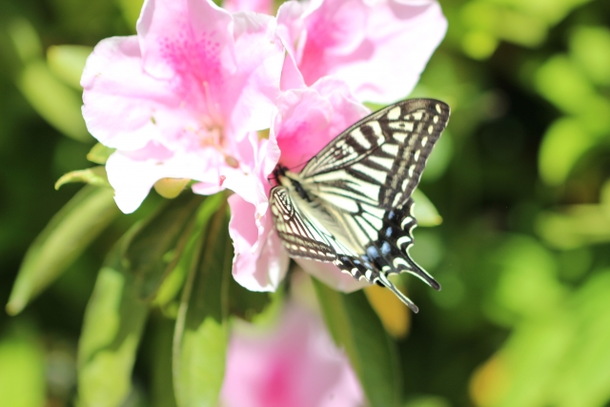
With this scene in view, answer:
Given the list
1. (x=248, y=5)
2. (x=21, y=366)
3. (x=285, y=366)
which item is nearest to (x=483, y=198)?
(x=285, y=366)

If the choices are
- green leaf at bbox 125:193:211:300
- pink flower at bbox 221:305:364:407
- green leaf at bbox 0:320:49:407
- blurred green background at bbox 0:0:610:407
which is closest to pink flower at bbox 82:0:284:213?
green leaf at bbox 125:193:211:300

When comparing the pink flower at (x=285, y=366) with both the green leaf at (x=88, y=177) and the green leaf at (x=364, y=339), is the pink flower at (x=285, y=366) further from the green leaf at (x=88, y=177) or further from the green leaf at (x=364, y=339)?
the green leaf at (x=88, y=177)

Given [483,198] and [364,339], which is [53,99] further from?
[483,198]

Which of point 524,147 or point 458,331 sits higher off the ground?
point 524,147

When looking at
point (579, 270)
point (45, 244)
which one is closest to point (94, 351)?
Result: point (45, 244)

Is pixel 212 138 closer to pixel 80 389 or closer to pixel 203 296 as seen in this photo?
pixel 203 296

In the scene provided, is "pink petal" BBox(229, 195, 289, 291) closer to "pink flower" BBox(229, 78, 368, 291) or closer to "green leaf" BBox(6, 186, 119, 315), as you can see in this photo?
"pink flower" BBox(229, 78, 368, 291)

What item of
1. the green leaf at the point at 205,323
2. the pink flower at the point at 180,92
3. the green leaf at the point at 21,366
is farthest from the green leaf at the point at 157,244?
the green leaf at the point at 21,366

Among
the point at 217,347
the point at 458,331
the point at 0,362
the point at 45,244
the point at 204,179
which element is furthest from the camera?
the point at 458,331
